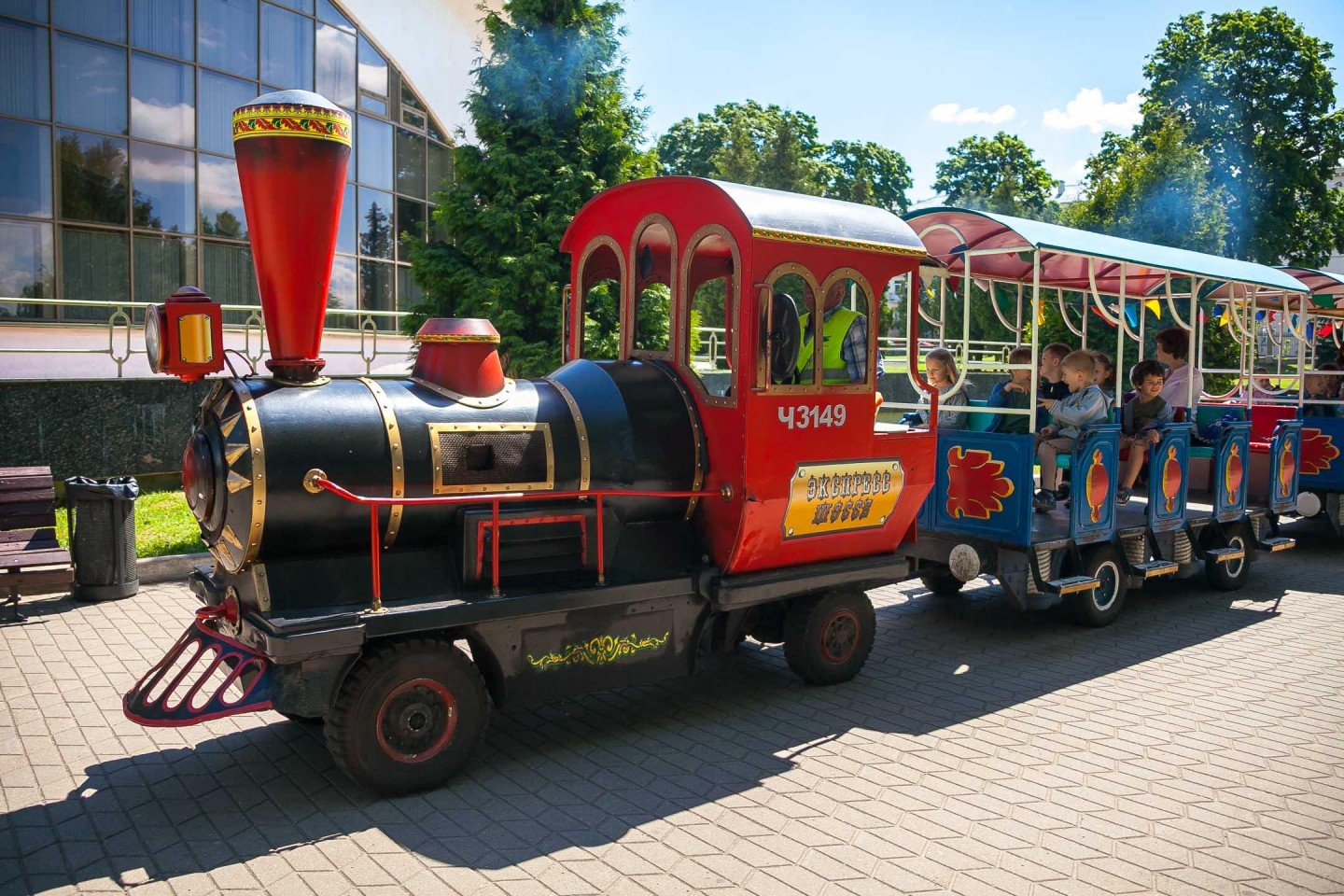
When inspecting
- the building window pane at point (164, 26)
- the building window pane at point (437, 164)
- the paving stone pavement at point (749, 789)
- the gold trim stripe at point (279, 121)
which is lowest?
the paving stone pavement at point (749, 789)

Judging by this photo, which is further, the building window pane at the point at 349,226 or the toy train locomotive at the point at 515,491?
the building window pane at the point at 349,226

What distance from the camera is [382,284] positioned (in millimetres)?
19234

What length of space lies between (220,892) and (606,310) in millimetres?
8359

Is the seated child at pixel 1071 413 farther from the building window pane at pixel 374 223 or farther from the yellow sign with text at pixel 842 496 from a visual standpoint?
the building window pane at pixel 374 223

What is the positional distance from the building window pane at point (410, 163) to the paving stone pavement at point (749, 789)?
14152 millimetres

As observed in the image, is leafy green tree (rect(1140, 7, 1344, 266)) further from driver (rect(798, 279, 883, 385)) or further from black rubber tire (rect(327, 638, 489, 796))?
black rubber tire (rect(327, 638, 489, 796))

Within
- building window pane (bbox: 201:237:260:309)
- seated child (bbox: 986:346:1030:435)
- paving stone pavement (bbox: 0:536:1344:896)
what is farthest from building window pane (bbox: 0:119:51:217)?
seated child (bbox: 986:346:1030:435)

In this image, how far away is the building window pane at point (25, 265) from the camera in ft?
43.7

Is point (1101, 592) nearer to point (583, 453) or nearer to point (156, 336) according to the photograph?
point (583, 453)

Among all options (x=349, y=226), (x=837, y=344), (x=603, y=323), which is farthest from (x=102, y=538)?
(x=349, y=226)

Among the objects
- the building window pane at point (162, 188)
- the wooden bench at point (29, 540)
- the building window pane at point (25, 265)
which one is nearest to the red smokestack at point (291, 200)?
the wooden bench at point (29, 540)

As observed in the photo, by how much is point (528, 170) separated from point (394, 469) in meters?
7.08

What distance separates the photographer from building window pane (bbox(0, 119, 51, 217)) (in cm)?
1329

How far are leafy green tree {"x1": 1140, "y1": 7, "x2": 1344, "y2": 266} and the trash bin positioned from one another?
84.7 feet
